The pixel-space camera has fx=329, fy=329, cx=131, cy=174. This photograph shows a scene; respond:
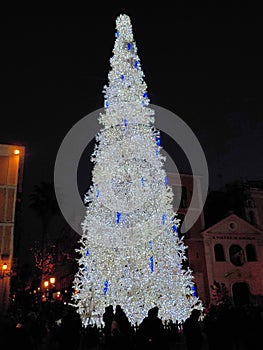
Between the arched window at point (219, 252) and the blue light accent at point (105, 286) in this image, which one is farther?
the arched window at point (219, 252)

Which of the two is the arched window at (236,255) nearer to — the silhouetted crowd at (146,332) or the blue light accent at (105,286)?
the blue light accent at (105,286)

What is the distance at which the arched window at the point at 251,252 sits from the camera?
28.7 metres

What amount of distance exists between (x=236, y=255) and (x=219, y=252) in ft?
5.03

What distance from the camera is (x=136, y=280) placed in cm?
1266

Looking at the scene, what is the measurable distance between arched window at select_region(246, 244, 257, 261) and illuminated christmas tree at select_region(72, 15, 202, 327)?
54.5 ft

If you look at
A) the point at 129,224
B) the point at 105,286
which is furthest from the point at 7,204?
the point at 105,286

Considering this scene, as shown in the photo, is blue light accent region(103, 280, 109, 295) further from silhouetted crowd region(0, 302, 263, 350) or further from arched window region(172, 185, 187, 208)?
arched window region(172, 185, 187, 208)

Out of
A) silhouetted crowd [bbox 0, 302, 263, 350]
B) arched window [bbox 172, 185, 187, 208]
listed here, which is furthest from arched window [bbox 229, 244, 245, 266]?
silhouetted crowd [bbox 0, 302, 263, 350]

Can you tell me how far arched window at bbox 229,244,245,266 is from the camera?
27953 mm

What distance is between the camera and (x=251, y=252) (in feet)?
95.1

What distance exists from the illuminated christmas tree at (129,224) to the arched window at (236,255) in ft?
50.5

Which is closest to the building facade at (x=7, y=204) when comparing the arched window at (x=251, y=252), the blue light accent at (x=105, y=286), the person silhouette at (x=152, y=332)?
the blue light accent at (x=105, y=286)

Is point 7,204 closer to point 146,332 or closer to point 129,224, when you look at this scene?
point 129,224

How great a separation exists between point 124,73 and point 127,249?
26.9ft
